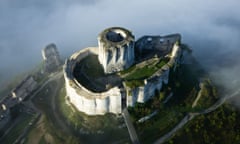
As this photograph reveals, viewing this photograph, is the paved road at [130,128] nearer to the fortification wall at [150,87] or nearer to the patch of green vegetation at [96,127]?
the patch of green vegetation at [96,127]

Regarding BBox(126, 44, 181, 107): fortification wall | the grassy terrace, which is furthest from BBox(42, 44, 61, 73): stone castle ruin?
BBox(126, 44, 181, 107): fortification wall

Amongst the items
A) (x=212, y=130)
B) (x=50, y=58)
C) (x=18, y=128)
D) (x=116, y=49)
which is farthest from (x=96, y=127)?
(x=50, y=58)

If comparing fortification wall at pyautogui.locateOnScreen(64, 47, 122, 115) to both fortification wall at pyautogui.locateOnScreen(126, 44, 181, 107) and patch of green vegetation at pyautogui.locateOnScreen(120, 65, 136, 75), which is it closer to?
fortification wall at pyautogui.locateOnScreen(126, 44, 181, 107)

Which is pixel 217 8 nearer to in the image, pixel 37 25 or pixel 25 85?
pixel 37 25

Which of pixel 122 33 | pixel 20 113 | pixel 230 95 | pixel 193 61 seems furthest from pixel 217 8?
pixel 20 113

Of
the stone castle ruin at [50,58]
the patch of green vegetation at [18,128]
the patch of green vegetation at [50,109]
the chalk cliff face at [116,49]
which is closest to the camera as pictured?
the chalk cliff face at [116,49]

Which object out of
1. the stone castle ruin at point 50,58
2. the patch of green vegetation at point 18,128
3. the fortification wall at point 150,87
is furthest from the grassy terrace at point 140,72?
the stone castle ruin at point 50,58
